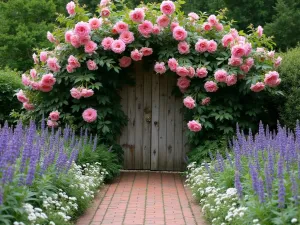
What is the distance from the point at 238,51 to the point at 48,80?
3.58 metres

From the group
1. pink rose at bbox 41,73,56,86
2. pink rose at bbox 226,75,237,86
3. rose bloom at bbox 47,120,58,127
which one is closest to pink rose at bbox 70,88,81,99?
pink rose at bbox 41,73,56,86

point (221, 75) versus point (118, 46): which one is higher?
point (118, 46)

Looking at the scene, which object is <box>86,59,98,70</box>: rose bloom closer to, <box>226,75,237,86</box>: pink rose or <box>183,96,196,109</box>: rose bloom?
<box>183,96,196,109</box>: rose bloom

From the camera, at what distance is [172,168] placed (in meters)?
10.9

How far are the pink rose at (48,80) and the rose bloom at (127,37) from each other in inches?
59.6

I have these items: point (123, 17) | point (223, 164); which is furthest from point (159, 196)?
point (123, 17)

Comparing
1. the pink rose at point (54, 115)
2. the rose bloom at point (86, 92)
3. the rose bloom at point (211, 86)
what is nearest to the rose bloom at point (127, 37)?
the rose bloom at point (86, 92)

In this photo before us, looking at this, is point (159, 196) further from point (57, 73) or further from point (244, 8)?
point (244, 8)

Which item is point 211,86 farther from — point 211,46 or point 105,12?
point 105,12

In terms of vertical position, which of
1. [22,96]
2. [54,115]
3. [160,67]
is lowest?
[54,115]

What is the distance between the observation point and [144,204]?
24.4ft

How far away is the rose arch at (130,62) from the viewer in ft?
31.4

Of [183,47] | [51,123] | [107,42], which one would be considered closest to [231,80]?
[183,47]

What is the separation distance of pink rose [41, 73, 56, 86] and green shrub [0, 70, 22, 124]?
9.44 ft
